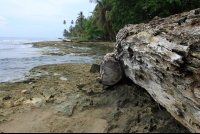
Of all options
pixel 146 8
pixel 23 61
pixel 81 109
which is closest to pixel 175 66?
pixel 81 109

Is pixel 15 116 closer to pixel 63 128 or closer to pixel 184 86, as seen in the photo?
pixel 63 128

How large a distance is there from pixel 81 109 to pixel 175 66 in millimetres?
2028

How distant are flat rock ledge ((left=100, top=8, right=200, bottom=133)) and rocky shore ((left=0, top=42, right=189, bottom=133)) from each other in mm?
387

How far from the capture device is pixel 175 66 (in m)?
1.80

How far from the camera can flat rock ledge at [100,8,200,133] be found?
1638 millimetres

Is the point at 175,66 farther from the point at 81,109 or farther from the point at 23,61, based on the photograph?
the point at 23,61

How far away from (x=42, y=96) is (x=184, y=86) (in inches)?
123

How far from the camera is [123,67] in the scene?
3705mm

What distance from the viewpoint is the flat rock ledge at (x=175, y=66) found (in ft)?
5.37

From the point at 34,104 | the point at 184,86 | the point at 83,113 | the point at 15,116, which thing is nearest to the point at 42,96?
the point at 34,104

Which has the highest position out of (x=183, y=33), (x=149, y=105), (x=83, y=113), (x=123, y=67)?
(x=183, y=33)

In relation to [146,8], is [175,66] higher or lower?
lower

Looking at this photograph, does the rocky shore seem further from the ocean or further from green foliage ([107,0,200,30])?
green foliage ([107,0,200,30])

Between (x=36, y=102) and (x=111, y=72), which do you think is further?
(x=111, y=72)
